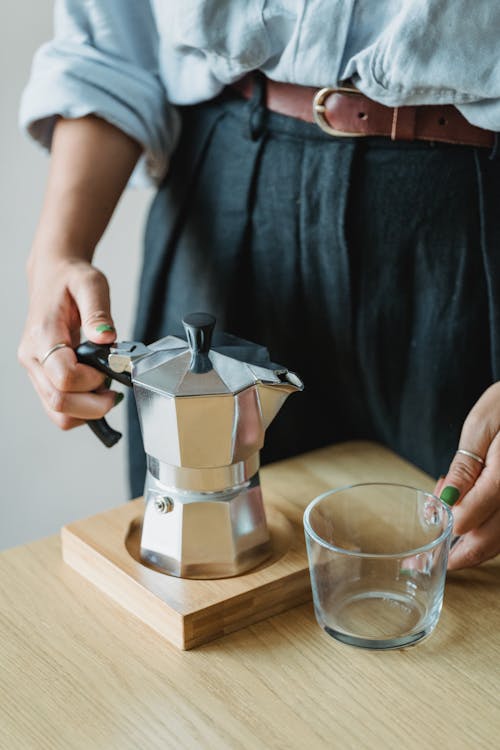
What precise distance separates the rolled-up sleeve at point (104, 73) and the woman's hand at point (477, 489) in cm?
42

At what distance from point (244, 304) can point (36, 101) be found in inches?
10.4

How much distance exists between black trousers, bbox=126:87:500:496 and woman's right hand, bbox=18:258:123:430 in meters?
0.15

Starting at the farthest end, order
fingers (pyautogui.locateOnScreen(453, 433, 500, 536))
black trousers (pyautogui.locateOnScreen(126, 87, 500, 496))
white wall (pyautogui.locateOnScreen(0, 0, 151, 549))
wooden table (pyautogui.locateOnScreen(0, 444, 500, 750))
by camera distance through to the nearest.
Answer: white wall (pyautogui.locateOnScreen(0, 0, 151, 549)), black trousers (pyautogui.locateOnScreen(126, 87, 500, 496)), fingers (pyautogui.locateOnScreen(453, 433, 500, 536)), wooden table (pyautogui.locateOnScreen(0, 444, 500, 750))

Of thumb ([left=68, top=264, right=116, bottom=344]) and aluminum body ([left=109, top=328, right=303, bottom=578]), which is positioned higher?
thumb ([left=68, top=264, right=116, bottom=344])

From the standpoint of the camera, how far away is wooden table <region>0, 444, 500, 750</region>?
533mm

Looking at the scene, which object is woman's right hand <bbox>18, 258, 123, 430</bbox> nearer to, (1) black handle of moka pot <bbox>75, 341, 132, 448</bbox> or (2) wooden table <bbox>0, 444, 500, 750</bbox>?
(1) black handle of moka pot <bbox>75, 341, 132, 448</bbox>

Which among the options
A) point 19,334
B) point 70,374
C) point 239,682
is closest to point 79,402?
point 70,374

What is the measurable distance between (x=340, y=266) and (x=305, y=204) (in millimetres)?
60

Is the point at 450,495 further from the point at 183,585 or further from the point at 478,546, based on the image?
the point at 183,585

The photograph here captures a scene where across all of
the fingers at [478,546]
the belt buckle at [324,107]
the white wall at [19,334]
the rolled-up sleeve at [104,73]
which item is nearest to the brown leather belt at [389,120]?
the belt buckle at [324,107]

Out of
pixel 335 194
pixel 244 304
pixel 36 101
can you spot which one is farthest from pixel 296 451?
pixel 36 101

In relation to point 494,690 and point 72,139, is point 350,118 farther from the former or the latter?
point 494,690

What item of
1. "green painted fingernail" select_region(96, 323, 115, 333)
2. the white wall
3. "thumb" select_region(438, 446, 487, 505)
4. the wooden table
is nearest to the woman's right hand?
"green painted fingernail" select_region(96, 323, 115, 333)

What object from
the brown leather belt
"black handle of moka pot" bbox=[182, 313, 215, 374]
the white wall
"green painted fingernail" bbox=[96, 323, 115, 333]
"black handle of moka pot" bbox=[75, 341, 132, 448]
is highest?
the brown leather belt
